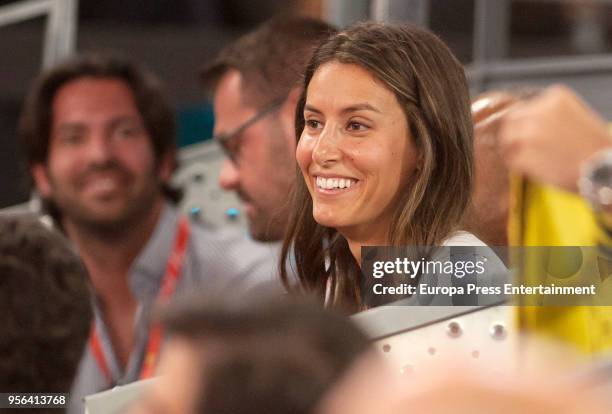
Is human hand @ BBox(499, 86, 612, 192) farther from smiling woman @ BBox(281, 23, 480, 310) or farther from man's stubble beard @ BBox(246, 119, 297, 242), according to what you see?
man's stubble beard @ BBox(246, 119, 297, 242)

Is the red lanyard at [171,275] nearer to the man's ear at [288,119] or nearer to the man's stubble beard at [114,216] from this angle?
the man's stubble beard at [114,216]

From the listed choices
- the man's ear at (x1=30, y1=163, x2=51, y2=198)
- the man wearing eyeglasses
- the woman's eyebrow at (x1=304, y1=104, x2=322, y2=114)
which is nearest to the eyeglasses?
the man wearing eyeglasses

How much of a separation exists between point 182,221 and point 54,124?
484 mm

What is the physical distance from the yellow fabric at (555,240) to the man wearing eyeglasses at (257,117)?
162cm

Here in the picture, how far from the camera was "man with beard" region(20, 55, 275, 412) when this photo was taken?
3.54m

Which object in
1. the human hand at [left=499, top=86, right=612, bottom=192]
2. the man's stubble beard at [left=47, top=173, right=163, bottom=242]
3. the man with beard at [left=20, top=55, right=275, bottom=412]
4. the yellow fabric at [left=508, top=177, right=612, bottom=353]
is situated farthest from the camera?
the man's stubble beard at [left=47, top=173, right=163, bottom=242]

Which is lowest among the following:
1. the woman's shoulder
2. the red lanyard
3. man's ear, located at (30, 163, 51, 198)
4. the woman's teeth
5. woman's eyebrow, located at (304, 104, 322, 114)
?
the red lanyard

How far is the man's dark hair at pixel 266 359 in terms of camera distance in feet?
2.84

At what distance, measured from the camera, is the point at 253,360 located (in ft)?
2.84

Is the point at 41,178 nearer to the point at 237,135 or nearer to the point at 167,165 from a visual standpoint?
the point at 167,165

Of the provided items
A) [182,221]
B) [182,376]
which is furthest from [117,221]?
[182,376]

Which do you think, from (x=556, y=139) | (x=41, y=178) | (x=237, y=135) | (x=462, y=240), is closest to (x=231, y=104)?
(x=237, y=135)

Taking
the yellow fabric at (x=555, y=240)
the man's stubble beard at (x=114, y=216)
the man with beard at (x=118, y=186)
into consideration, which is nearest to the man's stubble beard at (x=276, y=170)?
the man with beard at (x=118, y=186)

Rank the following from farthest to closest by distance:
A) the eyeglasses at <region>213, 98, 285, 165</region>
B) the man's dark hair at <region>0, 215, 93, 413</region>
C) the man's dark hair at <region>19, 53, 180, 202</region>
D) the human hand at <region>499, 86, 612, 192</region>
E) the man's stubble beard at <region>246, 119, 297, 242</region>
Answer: the man's dark hair at <region>19, 53, 180, 202</region> → the eyeglasses at <region>213, 98, 285, 165</region> → the man's stubble beard at <region>246, 119, 297, 242</region> → the man's dark hair at <region>0, 215, 93, 413</region> → the human hand at <region>499, 86, 612, 192</region>
